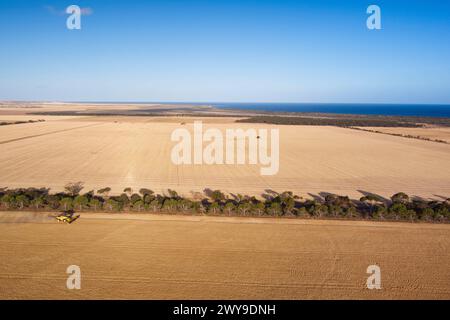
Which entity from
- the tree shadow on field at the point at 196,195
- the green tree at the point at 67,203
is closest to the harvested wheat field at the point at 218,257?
the green tree at the point at 67,203

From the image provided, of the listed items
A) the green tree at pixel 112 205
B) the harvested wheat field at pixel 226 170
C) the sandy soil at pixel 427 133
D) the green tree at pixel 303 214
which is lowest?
the green tree at pixel 303 214

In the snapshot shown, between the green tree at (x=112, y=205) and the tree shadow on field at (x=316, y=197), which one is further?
the tree shadow on field at (x=316, y=197)

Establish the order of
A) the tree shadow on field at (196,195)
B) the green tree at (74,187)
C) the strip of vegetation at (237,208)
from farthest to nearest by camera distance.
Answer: the green tree at (74,187) → the tree shadow on field at (196,195) → the strip of vegetation at (237,208)

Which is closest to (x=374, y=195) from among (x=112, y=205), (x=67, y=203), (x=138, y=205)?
(x=138, y=205)

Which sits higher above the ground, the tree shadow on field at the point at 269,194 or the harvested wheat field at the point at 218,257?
the tree shadow on field at the point at 269,194

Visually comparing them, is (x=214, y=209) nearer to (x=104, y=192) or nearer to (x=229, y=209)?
(x=229, y=209)

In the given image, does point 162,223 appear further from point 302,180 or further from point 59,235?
point 302,180

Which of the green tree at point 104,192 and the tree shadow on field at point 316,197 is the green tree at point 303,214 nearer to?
the tree shadow on field at point 316,197

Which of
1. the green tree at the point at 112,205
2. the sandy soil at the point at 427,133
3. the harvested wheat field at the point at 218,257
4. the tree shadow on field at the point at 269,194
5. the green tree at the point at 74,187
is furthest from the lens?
the sandy soil at the point at 427,133
